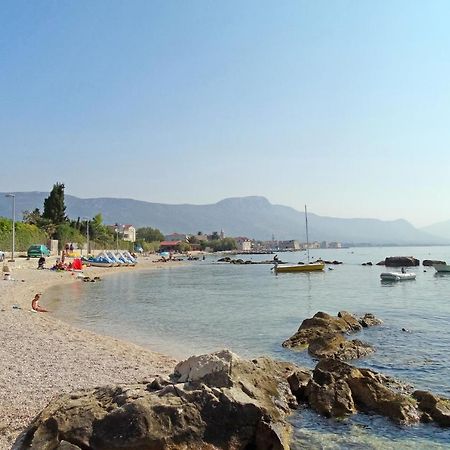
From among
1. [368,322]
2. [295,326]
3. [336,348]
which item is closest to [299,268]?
[368,322]

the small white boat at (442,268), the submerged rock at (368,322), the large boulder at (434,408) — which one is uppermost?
the large boulder at (434,408)

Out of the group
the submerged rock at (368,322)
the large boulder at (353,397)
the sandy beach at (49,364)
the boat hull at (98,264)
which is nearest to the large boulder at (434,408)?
the large boulder at (353,397)

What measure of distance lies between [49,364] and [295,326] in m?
14.4

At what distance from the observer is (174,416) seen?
23.0ft

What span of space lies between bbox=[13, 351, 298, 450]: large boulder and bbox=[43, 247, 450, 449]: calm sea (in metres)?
1.43

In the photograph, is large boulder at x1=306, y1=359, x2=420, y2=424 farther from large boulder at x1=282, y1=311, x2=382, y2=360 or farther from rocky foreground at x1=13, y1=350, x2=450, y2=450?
large boulder at x1=282, y1=311, x2=382, y2=360

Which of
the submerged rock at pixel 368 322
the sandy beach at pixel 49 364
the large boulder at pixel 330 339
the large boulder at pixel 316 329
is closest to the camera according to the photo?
the sandy beach at pixel 49 364

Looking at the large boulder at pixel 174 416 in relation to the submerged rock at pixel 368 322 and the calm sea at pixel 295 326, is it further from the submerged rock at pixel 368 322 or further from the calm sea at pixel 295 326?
the submerged rock at pixel 368 322

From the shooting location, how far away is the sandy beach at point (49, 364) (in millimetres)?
8992

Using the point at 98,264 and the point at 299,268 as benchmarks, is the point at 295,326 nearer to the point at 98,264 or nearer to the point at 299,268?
the point at 299,268

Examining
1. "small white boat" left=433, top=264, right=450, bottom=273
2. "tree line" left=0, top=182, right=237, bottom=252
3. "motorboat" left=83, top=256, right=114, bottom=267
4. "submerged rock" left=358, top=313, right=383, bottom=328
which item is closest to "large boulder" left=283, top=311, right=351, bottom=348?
"submerged rock" left=358, top=313, right=383, bottom=328

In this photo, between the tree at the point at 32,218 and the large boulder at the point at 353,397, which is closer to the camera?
the large boulder at the point at 353,397

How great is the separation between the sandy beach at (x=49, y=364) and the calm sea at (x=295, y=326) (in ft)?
7.79

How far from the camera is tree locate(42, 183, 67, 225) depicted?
96500 mm
